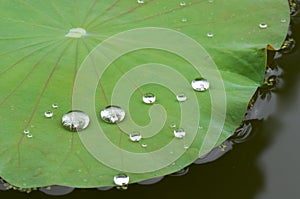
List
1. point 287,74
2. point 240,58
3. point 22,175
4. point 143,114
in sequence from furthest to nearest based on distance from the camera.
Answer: point 287,74 → point 240,58 → point 143,114 → point 22,175

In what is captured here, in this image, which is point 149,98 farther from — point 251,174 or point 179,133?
point 251,174

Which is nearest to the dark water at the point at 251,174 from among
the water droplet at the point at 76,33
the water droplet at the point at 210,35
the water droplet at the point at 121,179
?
the water droplet at the point at 121,179

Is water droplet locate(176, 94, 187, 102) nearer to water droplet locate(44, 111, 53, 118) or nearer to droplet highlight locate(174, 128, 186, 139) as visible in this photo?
droplet highlight locate(174, 128, 186, 139)

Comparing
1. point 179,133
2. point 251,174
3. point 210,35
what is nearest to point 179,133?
point 179,133

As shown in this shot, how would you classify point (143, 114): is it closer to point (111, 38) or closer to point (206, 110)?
point (206, 110)

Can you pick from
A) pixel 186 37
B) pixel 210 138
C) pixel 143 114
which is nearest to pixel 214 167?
pixel 210 138

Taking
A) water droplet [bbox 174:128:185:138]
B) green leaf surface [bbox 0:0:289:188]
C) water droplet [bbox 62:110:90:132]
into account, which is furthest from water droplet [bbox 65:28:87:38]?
water droplet [bbox 174:128:185:138]
